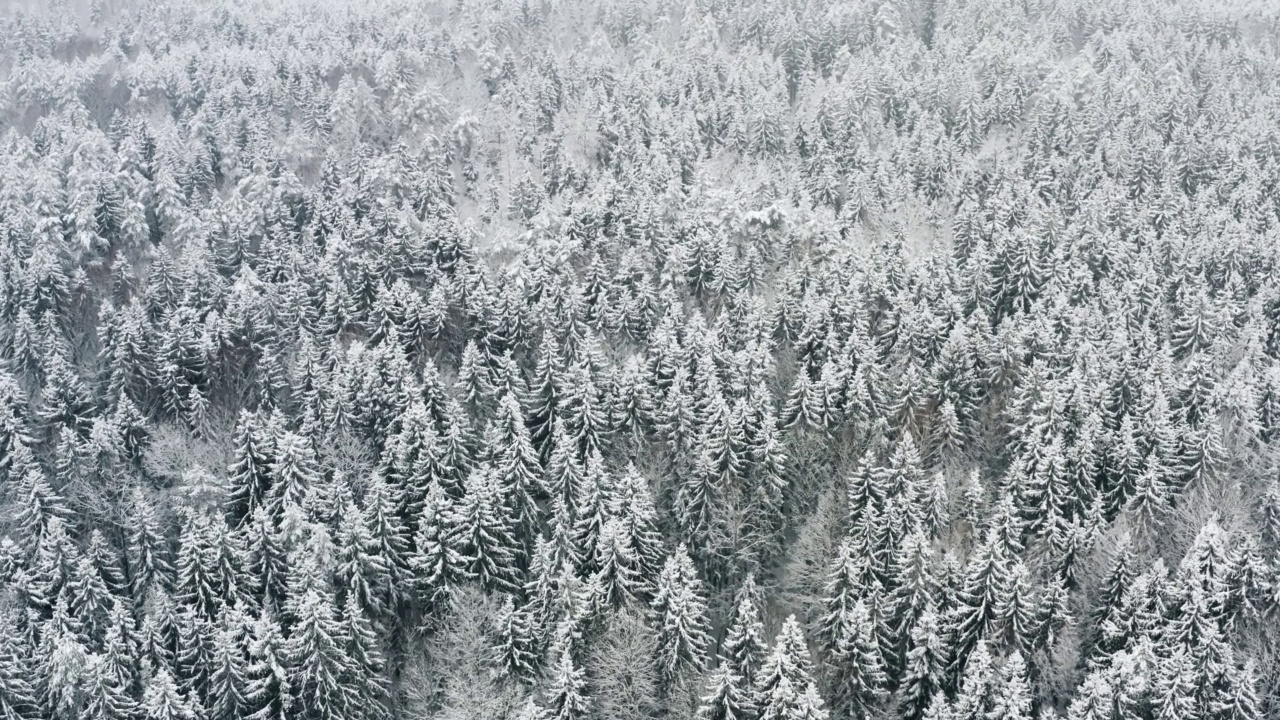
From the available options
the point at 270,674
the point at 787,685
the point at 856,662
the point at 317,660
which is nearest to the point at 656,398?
the point at 856,662

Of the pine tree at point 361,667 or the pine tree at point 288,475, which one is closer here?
the pine tree at point 361,667

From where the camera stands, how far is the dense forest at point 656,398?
45.1m

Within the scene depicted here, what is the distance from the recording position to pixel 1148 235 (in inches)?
2904

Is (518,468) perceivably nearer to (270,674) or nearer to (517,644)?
(517,644)

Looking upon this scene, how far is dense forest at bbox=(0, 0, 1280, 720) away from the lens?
4506 centimetres

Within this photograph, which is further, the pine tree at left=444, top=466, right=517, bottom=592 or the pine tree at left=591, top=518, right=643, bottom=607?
the pine tree at left=444, top=466, right=517, bottom=592

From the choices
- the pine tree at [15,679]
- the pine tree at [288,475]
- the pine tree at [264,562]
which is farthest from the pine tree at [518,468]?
the pine tree at [15,679]

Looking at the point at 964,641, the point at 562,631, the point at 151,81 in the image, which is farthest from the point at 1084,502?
the point at 151,81

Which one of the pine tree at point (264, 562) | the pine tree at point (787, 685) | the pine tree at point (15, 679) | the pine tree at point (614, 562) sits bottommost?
the pine tree at point (15, 679)

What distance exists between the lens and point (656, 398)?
2322 inches

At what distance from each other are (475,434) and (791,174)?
41839 mm

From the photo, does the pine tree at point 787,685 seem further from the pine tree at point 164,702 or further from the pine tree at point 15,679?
the pine tree at point 15,679

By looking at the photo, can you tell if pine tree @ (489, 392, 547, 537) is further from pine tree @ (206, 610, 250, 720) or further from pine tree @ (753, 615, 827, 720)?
pine tree @ (753, 615, 827, 720)

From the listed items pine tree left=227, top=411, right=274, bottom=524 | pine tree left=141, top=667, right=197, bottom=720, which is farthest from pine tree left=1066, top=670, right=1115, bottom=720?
pine tree left=227, top=411, right=274, bottom=524
